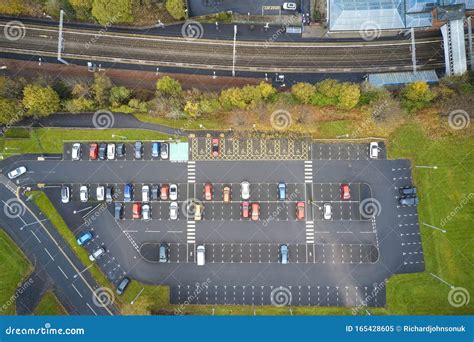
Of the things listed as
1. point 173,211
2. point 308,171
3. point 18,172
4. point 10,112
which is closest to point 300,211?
point 308,171

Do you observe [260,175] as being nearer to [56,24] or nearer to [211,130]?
[211,130]

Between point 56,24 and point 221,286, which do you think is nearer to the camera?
point 221,286

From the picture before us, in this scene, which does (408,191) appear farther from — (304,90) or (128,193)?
(128,193)

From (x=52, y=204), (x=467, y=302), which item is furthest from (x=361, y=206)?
(x=52, y=204)

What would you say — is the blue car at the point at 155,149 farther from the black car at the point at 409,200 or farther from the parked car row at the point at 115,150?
the black car at the point at 409,200

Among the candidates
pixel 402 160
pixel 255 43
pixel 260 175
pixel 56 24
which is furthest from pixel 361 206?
pixel 56 24

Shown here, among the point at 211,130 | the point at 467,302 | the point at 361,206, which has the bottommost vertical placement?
the point at 467,302

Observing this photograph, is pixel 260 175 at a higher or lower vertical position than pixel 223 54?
lower
